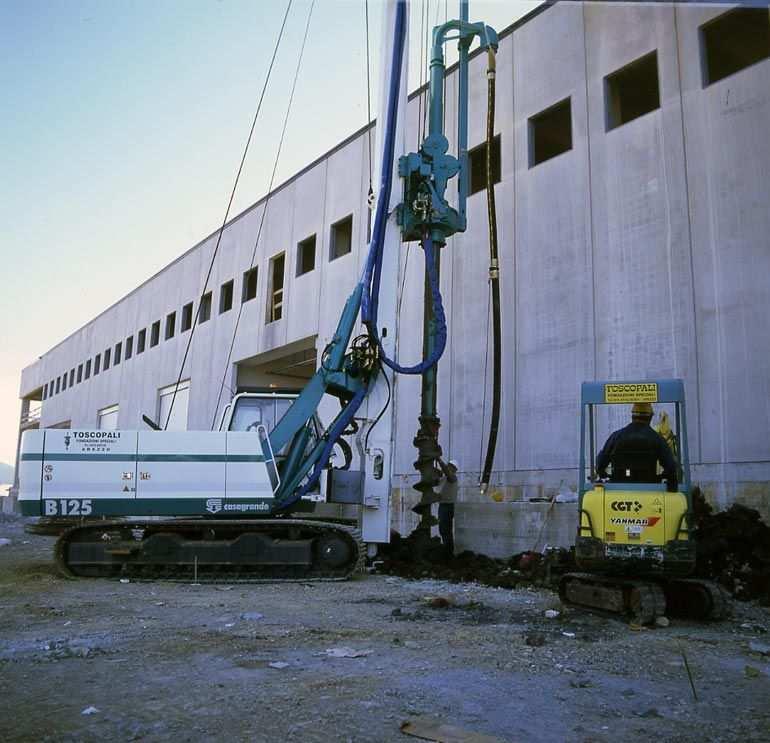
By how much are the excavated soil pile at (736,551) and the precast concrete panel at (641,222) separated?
1597 mm

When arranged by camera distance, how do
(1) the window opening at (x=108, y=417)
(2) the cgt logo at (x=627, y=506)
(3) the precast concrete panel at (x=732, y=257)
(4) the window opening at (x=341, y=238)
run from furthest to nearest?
(1) the window opening at (x=108, y=417)
(4) the window opening at (x=341, y=238)
(3) the precast concrete panel at (x=732, y=257)
(2) the cgt logo at (x=627, y=506)

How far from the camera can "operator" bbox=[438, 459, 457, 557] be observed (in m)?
11.0

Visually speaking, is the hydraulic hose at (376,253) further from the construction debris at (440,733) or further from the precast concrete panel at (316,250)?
the precast concrete panel at (316,250)

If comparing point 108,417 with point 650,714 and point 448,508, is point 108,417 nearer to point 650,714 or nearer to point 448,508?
point 448,508

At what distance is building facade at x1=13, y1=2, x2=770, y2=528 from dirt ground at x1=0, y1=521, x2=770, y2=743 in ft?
13.0

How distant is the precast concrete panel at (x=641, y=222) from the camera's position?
10820 millimetres

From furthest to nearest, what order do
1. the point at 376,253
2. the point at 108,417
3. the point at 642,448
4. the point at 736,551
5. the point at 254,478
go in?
the point at 108,417 → the point at 376,253 → the point at 254,478 → the point at 736,551 → the point at 642,448

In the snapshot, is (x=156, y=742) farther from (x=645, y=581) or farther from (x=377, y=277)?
(x=377, y=277)

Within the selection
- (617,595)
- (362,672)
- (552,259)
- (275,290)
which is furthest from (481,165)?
(362,672)

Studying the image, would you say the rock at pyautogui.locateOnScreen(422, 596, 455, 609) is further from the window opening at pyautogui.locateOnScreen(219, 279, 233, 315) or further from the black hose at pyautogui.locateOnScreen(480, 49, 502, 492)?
the window opening at pyautogui.locateOnScreen(219, 279, 233, 315)

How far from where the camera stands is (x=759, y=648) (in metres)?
5.43

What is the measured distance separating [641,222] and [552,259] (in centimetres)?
170

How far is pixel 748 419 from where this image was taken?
9750 millimetres

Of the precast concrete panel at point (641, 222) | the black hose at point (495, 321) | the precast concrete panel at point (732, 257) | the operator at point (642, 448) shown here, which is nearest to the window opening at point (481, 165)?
the black hose at point (495, 321)
